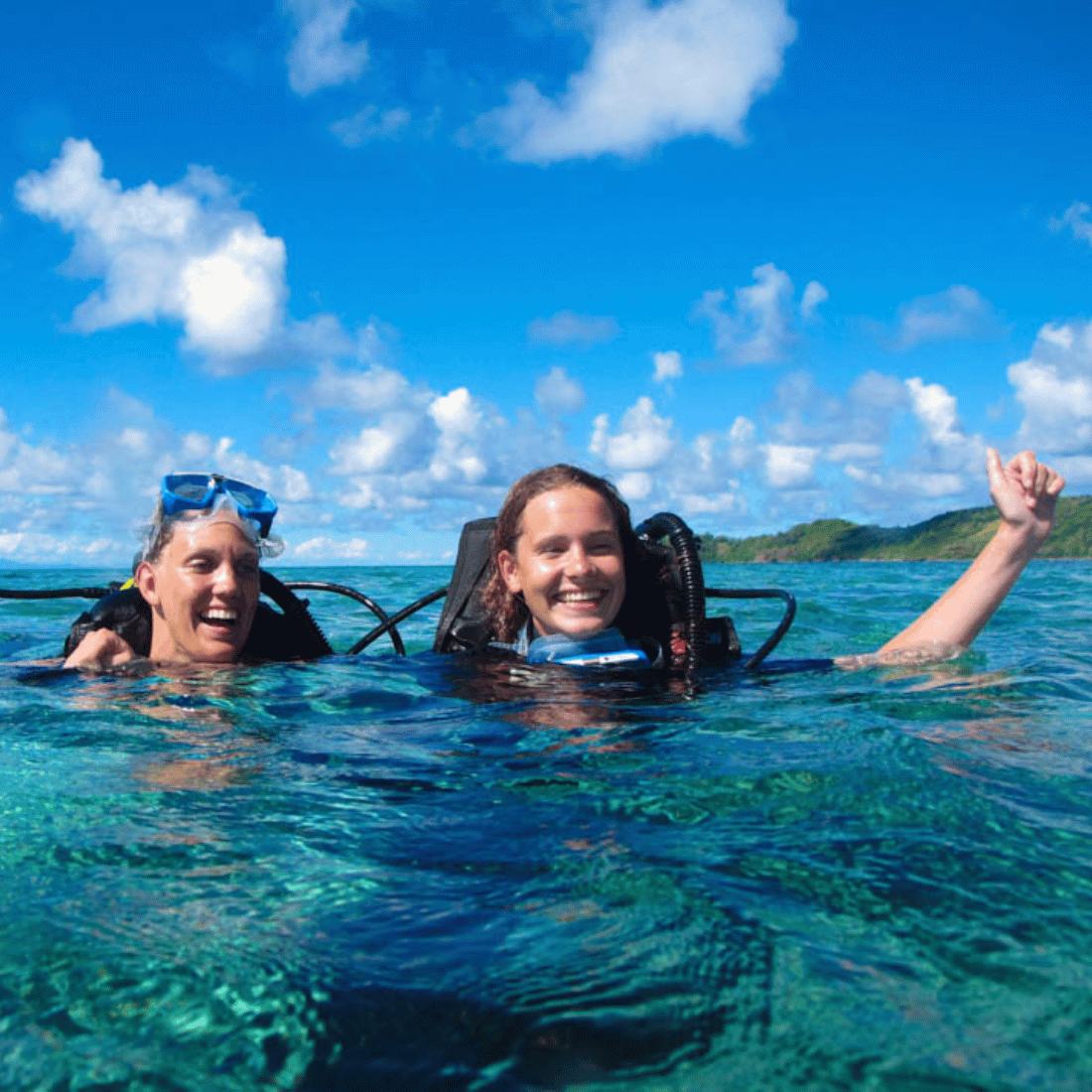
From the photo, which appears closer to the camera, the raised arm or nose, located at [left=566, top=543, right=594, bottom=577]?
the raised arm

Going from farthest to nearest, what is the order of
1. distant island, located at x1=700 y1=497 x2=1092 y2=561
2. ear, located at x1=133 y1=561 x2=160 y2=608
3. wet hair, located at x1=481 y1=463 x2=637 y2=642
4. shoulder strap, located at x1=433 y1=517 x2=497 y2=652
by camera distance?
distant island, located at x1=700 y1=497 x2=1092 y2=561 < shoulder strap, located at x1=433 y1=517 x2=497 y2=652 < ear, located at x1=133 y1=561 x2=160 y2=608 < wet hair, located at x1=481 y1=463 x2=637 y2=642

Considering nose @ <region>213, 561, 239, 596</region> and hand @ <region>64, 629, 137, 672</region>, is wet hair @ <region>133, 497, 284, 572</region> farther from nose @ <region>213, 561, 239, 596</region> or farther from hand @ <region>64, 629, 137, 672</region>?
hand @ <region>64, 629, 137, 672</region>

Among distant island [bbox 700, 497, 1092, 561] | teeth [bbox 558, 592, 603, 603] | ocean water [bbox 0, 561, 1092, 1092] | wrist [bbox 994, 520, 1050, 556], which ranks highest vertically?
distant island [bbox 700, 497, 1092, 561]

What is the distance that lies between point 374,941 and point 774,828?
111cm

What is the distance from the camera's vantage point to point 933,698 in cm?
416

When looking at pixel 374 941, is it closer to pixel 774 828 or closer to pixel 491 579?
pixel 774 828

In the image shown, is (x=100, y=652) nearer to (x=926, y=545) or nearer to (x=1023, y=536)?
(x=1023, y=536)

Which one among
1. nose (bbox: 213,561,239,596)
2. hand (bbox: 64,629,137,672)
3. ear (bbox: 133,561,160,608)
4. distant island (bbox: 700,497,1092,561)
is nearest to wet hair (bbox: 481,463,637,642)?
nose (bbox: 213,561,239,596)

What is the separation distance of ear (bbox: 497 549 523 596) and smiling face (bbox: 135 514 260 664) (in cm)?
133

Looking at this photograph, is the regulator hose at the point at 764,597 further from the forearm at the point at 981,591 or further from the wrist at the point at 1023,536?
the wrist at the point at 1023,536

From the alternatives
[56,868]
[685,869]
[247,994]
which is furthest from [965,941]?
[56,868]

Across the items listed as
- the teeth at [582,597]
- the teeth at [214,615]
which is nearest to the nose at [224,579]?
the teeth at [214,615]

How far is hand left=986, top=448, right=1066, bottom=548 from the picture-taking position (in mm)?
4324

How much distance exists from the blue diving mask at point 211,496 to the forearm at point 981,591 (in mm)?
3644
